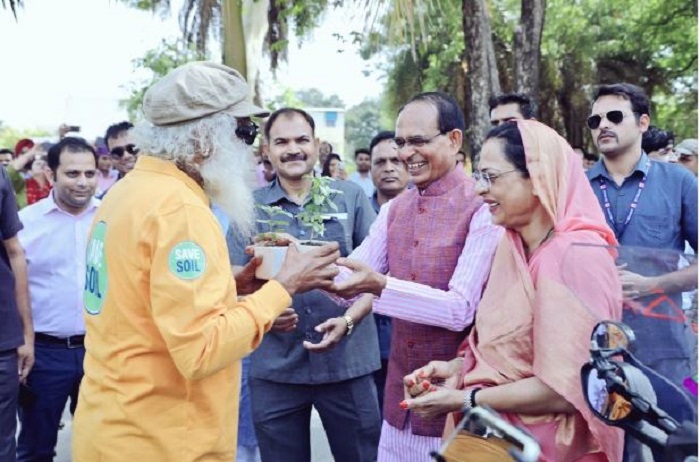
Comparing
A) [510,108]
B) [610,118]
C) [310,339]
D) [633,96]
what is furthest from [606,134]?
[310,339]

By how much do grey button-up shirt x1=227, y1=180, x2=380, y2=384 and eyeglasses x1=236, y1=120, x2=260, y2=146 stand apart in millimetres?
1055

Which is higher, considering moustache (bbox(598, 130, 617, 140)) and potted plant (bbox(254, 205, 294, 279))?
moustache (bbox(598, 130, 617, 140))

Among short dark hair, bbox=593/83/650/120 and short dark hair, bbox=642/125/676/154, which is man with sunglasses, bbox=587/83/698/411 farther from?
short dark hair, bbox=642/125/676/154

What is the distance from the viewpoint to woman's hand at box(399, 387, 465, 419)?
95.5 inches

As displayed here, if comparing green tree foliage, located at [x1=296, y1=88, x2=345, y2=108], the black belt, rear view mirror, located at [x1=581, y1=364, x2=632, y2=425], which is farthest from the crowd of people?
green tree foliage, located at [x1=296, y1=88, x2=345, y2=108]

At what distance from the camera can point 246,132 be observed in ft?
9.07

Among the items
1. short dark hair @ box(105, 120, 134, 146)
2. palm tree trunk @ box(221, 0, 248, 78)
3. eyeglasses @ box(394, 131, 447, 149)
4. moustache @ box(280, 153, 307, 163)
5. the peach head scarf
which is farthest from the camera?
palm tree trunk @ box(221, 0, 248, 78)

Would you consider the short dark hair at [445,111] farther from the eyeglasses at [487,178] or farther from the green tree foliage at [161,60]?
the green tree foliage at [161,60]

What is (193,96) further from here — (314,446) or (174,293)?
(314,446)

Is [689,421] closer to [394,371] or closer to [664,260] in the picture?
[664,260]

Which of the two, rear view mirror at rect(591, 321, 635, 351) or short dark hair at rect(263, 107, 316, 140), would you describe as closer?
rear view mirror at rect(591, 321, 635, 351)

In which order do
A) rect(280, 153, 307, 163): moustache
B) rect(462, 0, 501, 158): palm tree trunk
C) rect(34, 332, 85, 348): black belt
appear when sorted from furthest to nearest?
rect(462, 0, 501, 158): palm tree trunk < rect(34, 332, 85, 348): black belt < rect(280, 153, 307, 163): moustache

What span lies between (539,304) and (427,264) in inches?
32.8

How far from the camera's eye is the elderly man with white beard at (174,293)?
238 centimetres
